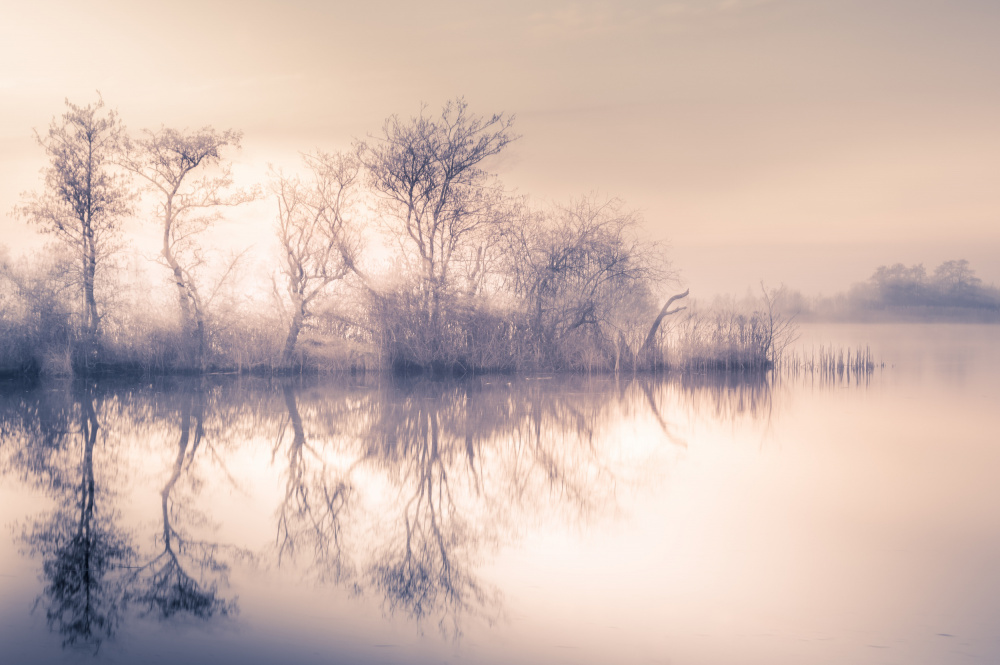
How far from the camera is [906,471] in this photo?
257 inches

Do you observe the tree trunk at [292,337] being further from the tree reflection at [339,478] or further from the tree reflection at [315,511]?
the tree reflection at [315,511]

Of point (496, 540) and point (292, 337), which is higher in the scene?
point (292, 337)

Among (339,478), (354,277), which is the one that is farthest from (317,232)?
(339,478)

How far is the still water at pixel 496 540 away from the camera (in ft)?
10.1

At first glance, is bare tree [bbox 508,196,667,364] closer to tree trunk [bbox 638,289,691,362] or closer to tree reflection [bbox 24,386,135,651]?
tree trunk [bbox 638,289,691,362]

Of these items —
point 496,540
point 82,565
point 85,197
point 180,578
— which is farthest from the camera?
point 85,197

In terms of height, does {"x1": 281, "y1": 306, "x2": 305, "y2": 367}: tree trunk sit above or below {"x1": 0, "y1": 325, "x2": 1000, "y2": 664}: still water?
above

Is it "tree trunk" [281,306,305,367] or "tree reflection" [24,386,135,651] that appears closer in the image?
"tree reflection" [24,386,135,651]

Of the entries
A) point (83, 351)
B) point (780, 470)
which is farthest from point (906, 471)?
point (83, 351)

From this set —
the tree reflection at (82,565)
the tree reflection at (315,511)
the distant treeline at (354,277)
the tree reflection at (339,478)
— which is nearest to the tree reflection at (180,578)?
the tree reflection at (339,478)

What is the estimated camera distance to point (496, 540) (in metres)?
4.45

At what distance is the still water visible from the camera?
3078 mm

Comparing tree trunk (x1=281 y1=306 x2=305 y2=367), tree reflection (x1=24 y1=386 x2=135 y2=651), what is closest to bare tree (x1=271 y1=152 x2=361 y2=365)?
tree trunk (x1=281 y1=306 x2=305 y2=367)

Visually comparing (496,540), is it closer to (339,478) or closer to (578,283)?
(339,478)
